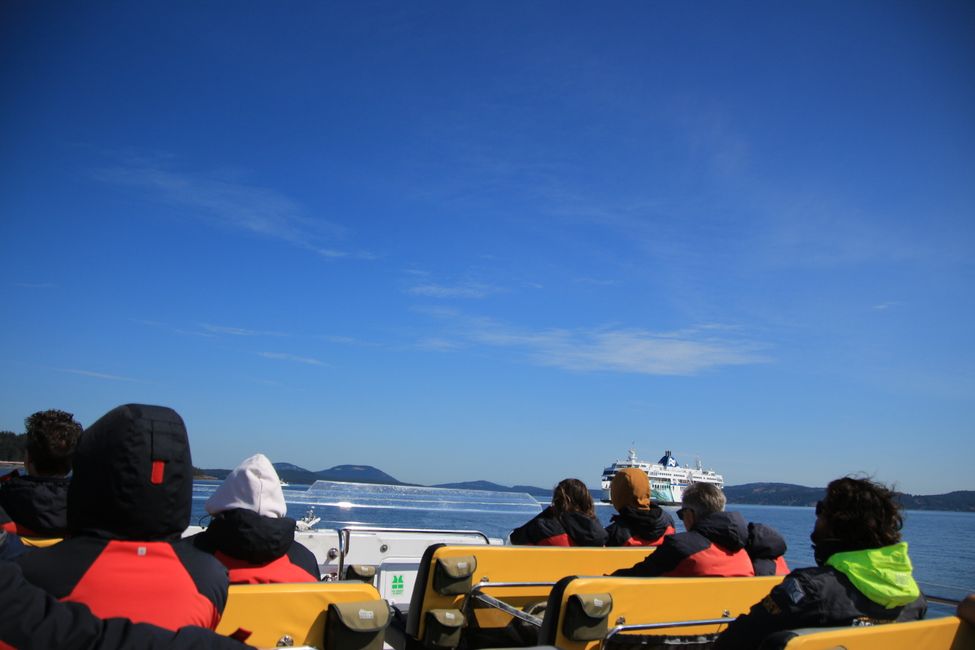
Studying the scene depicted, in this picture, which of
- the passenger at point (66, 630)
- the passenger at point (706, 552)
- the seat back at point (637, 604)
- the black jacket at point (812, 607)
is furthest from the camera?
the passenger at point (706, 552)

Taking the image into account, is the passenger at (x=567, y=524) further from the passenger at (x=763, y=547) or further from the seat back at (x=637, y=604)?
the seat back at (x=637, y=604)

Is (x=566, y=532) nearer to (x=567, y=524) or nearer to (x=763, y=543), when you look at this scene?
(x=567, y=524)

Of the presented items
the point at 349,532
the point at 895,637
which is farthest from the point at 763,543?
the point at 349,532

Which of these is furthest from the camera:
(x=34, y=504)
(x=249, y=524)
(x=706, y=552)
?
(x=706, y=552)

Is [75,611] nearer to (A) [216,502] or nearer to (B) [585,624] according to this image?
(A) [216,502]

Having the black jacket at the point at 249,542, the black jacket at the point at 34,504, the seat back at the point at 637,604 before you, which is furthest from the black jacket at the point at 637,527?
the black jacket at the point at 34,504

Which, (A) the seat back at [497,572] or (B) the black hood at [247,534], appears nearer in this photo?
(B) the black hood at [247,534]

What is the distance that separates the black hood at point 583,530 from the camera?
16.4 ft

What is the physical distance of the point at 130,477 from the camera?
1.58 m

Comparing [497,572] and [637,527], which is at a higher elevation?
[637,527]

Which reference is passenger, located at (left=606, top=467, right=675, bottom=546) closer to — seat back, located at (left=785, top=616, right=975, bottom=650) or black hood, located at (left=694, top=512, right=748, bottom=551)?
black hood, located at (left=694, top=512, right=748, bottom=551)

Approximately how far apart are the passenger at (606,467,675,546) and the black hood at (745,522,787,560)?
859 mm

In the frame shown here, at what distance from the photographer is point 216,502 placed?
259cm

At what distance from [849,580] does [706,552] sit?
117 cm
